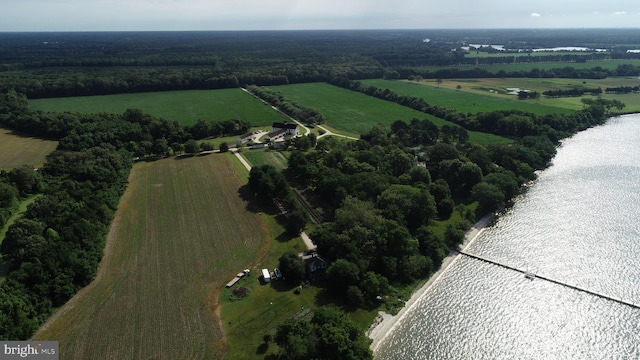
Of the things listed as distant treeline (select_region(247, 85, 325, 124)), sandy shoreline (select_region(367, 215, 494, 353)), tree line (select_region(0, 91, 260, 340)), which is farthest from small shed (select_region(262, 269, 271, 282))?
distant treeline (select_region(247, 85, 325, 124))

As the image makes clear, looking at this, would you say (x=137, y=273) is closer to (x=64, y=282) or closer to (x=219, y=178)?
(x=64, y=282)

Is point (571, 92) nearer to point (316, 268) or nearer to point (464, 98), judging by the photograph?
point (464, 98)

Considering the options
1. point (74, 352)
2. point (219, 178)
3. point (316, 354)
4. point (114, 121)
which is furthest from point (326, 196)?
point (114, 121)

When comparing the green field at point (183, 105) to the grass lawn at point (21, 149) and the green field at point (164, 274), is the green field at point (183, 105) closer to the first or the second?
the grass lawn at point (21, 149)

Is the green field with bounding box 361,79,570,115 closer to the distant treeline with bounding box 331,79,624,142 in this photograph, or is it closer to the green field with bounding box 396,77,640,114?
the green field with bounding box 396,77,640,114

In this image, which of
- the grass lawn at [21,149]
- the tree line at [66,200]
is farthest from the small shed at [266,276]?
the grass lawn at [21,149]

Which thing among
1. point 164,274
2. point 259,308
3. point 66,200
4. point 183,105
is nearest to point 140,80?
point 183,105
